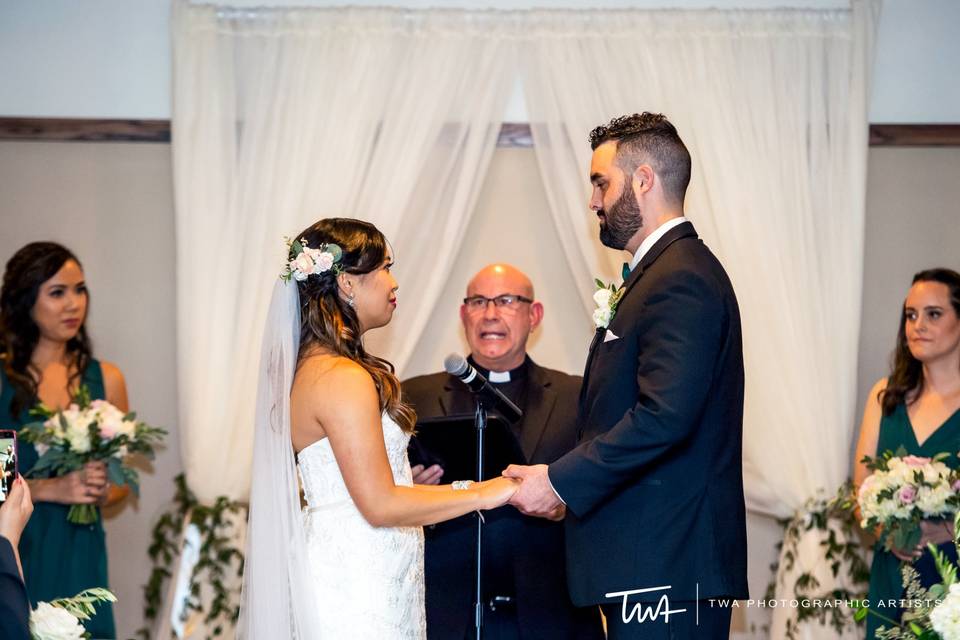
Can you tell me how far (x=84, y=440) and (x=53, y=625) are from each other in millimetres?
2522

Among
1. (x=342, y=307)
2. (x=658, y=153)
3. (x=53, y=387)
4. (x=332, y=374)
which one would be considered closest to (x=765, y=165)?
(x=658, y=153)

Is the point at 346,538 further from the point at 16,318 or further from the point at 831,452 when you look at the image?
→ the point at 831,452

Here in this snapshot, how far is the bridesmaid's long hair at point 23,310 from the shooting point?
538 centimetres

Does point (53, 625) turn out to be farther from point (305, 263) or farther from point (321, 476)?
point (305, 263)

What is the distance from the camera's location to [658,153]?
3764 mm

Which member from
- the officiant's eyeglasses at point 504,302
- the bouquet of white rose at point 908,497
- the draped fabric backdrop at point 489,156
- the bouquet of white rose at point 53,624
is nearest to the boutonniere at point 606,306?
the officiant's eyeglasses at point 504,302

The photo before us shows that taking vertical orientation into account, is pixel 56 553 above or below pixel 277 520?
below

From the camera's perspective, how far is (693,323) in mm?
3486

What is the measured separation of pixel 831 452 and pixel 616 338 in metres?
2.49

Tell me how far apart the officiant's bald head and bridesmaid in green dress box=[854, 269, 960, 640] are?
5.69 ft

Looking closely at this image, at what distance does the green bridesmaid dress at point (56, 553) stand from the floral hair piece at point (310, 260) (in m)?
2.20

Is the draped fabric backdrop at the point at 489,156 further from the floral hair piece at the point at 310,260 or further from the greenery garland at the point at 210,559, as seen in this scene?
the floral hair piece at the point at 310,260

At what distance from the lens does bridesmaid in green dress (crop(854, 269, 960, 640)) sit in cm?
505

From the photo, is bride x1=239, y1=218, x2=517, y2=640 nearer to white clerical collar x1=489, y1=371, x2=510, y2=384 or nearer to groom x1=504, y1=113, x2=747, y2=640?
groom x1=504, y1=113, x2=747, y2=640
